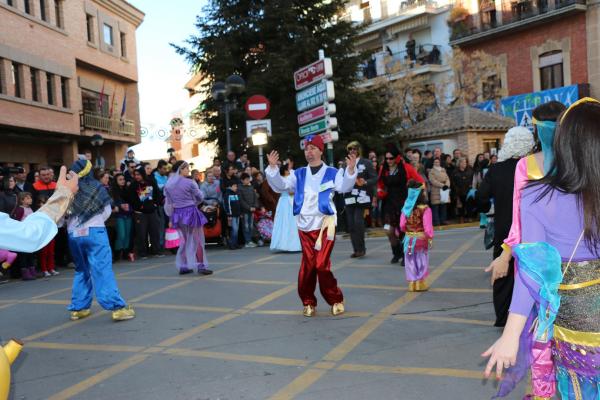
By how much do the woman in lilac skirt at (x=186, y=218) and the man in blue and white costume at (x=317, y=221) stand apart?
3.35 m

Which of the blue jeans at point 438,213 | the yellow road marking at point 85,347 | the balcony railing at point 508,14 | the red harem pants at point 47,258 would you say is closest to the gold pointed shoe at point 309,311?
the yellow road marking at point 85,347

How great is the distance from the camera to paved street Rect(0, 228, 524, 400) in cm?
459

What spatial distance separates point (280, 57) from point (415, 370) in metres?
18.6

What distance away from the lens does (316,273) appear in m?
6.93

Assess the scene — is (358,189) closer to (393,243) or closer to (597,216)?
(393,243)

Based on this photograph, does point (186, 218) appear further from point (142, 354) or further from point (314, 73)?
point (314, 73)

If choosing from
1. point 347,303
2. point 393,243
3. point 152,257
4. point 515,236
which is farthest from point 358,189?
point 515,236

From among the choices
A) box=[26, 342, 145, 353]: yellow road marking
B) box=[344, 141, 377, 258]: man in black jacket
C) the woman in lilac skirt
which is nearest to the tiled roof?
box=[344, 141, 377, 258]: man in black jacket

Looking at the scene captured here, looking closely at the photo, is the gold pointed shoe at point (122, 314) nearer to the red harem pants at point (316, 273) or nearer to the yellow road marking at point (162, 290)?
the yellow road marking at point (162, 290)

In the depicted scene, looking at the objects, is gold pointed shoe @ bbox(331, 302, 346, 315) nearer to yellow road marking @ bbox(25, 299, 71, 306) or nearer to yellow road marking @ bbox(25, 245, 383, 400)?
yellow road marking @ bbox(25, 245, 383, 400)

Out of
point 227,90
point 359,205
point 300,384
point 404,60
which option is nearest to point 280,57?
point 227,90

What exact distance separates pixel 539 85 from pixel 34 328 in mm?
30201

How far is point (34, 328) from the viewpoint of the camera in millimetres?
7012

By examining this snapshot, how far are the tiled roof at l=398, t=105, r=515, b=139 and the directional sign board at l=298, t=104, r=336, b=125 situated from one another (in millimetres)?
10523
